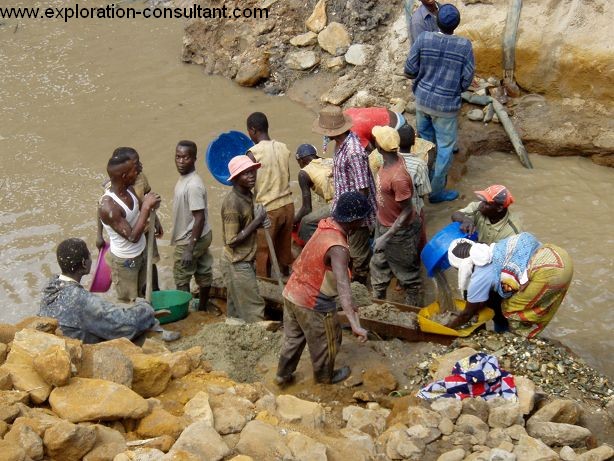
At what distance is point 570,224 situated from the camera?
789cm

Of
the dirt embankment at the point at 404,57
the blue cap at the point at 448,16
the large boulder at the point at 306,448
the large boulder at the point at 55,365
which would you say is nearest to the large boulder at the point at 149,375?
the large boulder at the point at 55,365

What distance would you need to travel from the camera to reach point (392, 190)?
643cm

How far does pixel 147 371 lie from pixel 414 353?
2161 millimetres

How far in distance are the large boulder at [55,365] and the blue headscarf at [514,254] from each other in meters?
2.89

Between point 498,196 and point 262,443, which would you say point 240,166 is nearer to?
point 498,196

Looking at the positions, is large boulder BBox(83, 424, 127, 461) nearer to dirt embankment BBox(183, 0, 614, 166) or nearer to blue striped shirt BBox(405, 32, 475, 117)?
blue striped shirt BBox(405, 32, 475, 117)

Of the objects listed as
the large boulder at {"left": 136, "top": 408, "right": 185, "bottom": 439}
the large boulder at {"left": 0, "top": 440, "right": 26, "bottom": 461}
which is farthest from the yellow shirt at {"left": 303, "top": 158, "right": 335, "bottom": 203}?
the large boulder at {"left": 0, "top": 440, "right": 26, "bottom": 461}

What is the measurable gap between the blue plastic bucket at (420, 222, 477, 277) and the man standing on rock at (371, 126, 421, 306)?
415 mm

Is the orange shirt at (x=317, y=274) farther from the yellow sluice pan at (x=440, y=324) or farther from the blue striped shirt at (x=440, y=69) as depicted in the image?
the blue striped shirt at (x=440, y=69)

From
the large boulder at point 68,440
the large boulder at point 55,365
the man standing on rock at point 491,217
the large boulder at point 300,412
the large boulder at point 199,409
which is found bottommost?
the large boulder at point 300,412

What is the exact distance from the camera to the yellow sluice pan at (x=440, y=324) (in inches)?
225

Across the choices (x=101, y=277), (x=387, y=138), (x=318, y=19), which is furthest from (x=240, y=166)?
(x=318, y=19)

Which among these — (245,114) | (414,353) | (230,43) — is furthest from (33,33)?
(414,353)

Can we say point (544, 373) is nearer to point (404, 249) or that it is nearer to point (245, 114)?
point (404, 249)
